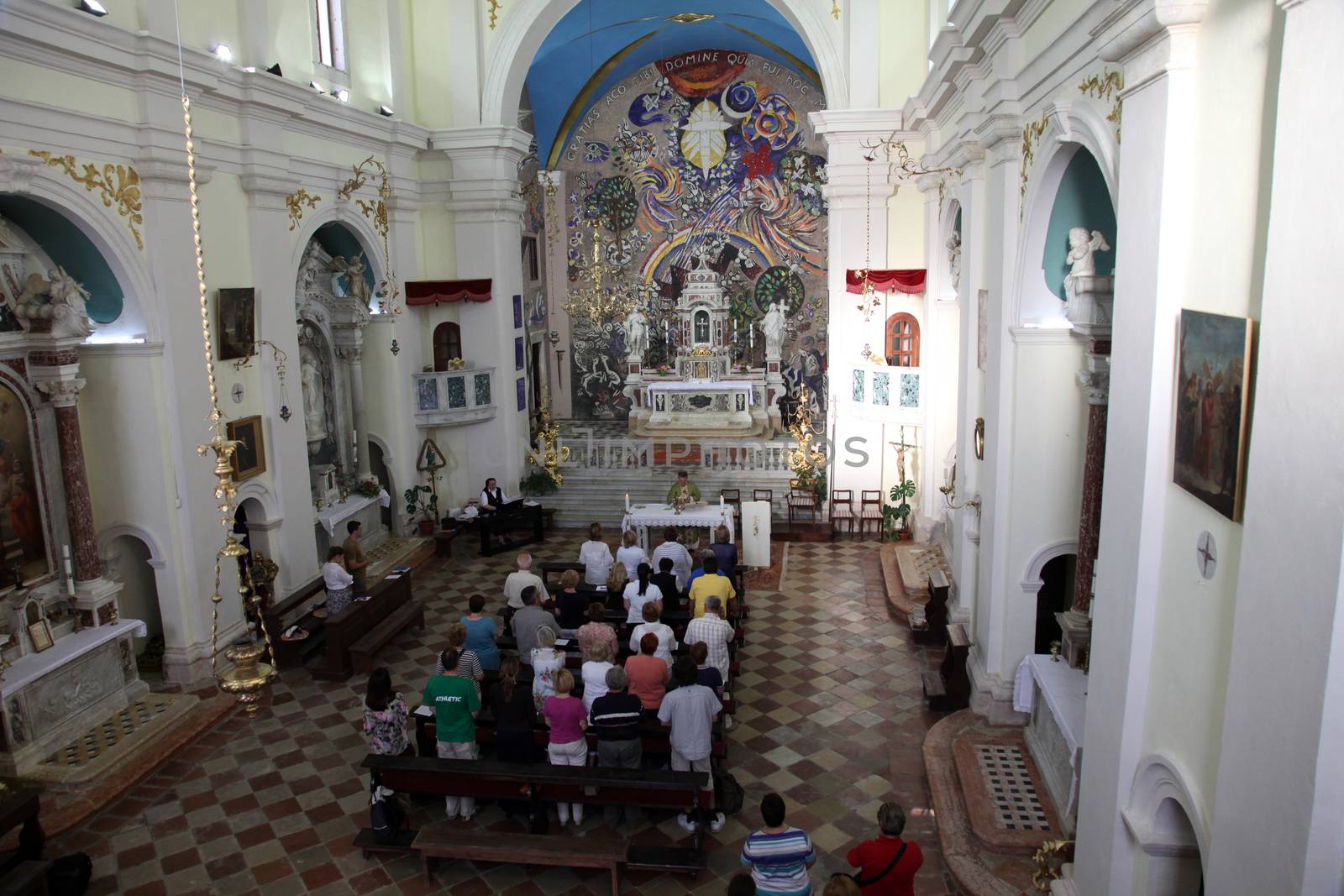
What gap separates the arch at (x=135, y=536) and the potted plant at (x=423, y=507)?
18.8 feet

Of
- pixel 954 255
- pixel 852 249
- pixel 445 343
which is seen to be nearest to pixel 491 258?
pixel 445 343

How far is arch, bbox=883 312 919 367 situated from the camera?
16047mm

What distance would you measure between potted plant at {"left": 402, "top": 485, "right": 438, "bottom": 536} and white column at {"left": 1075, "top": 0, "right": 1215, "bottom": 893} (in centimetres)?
1243

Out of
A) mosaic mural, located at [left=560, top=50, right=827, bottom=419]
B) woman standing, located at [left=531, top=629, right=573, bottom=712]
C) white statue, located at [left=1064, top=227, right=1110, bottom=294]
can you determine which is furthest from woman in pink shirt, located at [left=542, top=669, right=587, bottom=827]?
mosaic mural, located at [left=560, top=50, right=827, bottom=419]

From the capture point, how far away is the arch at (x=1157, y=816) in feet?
16.7

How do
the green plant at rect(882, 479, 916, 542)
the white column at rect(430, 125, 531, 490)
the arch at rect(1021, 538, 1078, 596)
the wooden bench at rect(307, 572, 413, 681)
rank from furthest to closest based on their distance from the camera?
the white column at rect(430, 125, 531, 490), the green plant at rect(882, 479, 916, 542), the wooden bench at rect(307, 572, 413, 681), the arch at rect(1021, 538, 1078, 596)

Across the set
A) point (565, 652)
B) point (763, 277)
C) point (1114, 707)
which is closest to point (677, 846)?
point (565, 652)

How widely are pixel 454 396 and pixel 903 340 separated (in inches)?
307

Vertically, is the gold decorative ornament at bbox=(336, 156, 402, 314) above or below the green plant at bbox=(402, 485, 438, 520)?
above

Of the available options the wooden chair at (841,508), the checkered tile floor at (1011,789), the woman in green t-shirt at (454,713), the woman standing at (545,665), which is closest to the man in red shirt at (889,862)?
the checkered tile floor at (1011,789)

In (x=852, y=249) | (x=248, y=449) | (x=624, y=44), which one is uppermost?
(x=624, y=44)

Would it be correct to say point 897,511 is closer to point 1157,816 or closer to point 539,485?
point 539,485

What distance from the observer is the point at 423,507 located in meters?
16.6

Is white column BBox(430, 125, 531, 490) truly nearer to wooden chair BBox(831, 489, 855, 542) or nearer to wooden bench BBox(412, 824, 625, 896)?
wooden chair BBox(831, 489, 855, 542)
